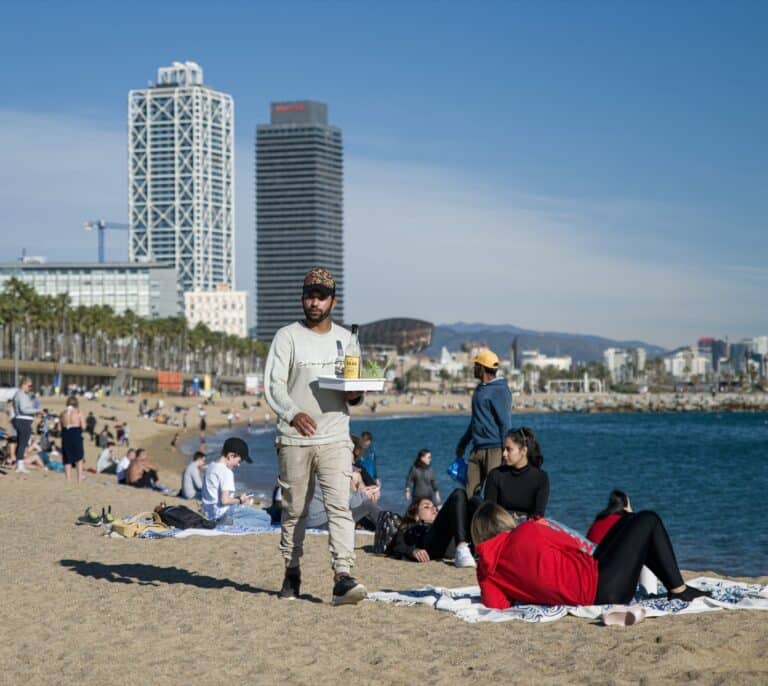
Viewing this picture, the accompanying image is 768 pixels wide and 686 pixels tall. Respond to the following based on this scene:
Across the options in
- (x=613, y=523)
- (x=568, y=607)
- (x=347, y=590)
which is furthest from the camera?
(x=613, y=523)

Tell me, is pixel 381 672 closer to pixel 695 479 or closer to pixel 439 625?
pixel 439 625

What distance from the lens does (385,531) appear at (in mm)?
12297

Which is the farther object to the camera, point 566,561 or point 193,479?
point 193,479

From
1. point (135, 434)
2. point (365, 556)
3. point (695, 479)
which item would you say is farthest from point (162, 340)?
point (365, 556)

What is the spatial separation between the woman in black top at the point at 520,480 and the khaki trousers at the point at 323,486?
2.09 meters

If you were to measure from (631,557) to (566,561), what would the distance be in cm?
44

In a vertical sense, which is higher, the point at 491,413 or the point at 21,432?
the point at 491,413

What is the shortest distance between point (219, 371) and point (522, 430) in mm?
181066

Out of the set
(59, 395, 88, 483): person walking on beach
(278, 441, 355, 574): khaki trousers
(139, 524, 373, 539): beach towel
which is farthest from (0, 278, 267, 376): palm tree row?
(278, 441, 355, 574): khaki trousers

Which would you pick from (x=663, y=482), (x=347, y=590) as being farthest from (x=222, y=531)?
(x=663, y=482)

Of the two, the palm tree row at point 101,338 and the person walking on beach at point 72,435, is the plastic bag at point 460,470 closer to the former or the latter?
the person walking on beach at point 72,435

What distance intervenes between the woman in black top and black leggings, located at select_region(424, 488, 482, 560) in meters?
0.53

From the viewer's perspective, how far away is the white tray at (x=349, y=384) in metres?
7.84

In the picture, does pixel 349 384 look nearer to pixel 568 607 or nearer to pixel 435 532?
pixel 568 607
